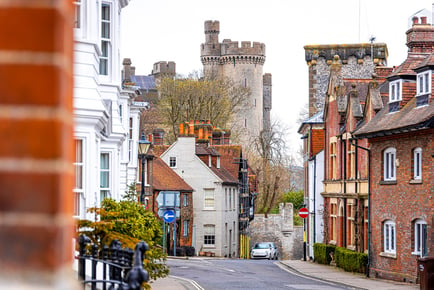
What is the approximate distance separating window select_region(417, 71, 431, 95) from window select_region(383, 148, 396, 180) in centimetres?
263

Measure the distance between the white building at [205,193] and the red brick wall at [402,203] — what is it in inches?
1139

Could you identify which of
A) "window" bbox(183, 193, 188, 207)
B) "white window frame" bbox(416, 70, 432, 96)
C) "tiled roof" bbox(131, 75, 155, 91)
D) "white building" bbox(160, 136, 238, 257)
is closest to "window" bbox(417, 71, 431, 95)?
"white window frame" bbox(416, 70, 432, 96)

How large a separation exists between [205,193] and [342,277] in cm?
2965

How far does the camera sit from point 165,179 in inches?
2292

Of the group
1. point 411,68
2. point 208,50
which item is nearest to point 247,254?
point 411,68

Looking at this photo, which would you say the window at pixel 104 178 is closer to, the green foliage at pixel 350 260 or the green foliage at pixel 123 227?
the green foliage at pixel 123 227

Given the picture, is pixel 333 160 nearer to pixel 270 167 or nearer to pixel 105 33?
pixel 105 33

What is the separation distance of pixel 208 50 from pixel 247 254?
66.1 meters

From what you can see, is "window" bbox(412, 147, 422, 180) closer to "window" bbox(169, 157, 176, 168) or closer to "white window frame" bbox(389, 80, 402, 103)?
"white window frame" bbox(389, 80, 402, 103)

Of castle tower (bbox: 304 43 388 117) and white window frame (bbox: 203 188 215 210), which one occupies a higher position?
castle tower (bbox: 304 43 388 117)

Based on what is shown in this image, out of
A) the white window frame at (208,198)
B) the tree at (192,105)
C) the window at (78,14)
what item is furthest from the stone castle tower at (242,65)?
the window at (78,14)

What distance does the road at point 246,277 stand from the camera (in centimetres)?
2842

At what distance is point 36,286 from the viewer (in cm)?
212

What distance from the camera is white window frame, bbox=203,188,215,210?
61.7 meters
